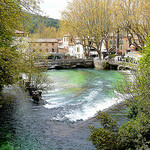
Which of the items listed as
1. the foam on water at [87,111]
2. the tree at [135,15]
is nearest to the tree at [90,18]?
the tree at [135,15]

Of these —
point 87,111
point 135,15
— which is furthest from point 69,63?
point 87,111

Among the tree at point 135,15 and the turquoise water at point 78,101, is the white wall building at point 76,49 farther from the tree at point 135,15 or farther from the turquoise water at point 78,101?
the turquoise water at point 78,101

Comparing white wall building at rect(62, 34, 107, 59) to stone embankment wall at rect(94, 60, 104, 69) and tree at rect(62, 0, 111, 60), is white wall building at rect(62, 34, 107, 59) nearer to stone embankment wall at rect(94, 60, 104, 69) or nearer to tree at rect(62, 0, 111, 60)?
stone embankment wall at rect(94, 60, 104, 69)

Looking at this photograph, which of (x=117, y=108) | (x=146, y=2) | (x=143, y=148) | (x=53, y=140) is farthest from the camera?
(x=146, y=2)

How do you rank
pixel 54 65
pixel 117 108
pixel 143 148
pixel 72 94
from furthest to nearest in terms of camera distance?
1. pixel 54 65
2. pixel 72 94
3. pixel 117 108
4. pixel 143 148

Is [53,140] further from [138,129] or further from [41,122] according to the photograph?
[138,129]

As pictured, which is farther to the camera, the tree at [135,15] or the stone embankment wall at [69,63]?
the stone embankment wall at [69,63]

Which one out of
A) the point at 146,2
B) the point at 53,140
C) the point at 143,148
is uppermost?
the point at 146,2

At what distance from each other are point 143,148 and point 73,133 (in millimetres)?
5583

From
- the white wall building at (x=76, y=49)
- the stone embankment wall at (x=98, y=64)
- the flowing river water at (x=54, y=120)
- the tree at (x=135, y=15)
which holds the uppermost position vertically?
the tree at (x=135, y=15)

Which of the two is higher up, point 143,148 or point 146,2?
point 146,2

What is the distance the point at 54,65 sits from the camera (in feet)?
171

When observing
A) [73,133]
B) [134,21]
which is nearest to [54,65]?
[134,21]

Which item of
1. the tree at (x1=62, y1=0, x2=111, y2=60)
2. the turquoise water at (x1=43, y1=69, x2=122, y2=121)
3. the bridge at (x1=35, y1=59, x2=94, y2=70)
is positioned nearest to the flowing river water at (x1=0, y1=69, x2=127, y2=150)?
the turquoise water at (x1=43, y1=69, x2=122, y2=121)
